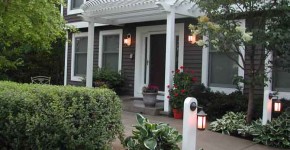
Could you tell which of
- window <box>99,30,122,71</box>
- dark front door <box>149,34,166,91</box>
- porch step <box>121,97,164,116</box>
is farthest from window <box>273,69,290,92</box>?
window <box>99,30,122,71</box>

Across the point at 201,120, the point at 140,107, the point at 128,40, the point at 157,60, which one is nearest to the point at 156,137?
the point at 201,120

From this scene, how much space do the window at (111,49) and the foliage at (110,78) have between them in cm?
51

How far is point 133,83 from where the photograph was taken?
1241 centimetres

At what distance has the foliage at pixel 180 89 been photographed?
9.05 metres

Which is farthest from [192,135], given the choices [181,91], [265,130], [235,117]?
[181,91]

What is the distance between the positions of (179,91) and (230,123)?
1.84 meters

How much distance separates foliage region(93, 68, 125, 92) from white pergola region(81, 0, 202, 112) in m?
0.52

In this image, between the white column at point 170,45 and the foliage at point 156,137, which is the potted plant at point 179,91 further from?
the foliage at point 156,137

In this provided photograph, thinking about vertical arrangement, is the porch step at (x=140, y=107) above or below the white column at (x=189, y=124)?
below

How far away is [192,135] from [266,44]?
288cm

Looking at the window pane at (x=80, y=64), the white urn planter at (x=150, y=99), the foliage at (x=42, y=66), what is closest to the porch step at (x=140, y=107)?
the white urn planter at (x=150, y=99)

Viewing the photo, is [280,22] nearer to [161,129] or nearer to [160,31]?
[161,129]

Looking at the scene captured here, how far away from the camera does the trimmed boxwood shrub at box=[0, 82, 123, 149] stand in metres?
4.84

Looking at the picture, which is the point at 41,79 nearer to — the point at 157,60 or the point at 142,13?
the point at 157,60
